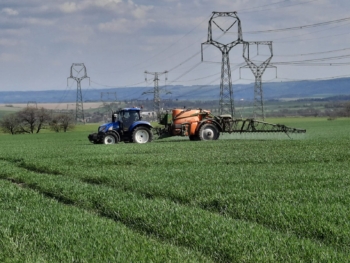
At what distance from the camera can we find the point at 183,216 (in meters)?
11.0

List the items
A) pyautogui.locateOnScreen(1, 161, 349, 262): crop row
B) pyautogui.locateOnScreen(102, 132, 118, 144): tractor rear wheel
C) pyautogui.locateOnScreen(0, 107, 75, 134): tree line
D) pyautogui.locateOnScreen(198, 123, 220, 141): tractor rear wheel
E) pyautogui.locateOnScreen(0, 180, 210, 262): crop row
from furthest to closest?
pyautogui.locateOnScreen(0, 107, 75, 134): tree line → pyautogui.locateOnScreen(198, 123, 220, 141): tractor rear wheel → pyautogui.locateOnScreen(102, 132, 118, 144): tractor rear wheel → pyautogui.locateOnScreen(0, 180, 210, 262): crop row → pyautogui.locateOnScreen(1, 161, 349, 262): crop row

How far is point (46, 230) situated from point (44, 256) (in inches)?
67.0

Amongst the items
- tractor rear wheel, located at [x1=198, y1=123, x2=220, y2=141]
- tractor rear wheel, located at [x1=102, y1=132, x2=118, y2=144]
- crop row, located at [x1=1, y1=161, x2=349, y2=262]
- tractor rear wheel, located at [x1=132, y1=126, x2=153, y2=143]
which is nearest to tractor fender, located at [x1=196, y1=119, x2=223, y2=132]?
tractor rear wheel, located at [x1=198, y1=123, x2=220, y2=141]

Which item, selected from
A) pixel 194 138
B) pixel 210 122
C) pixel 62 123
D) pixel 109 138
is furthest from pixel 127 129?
pixel 62 123

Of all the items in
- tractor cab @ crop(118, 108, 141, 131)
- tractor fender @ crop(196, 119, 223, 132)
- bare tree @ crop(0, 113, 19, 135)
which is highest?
tractor cab @ crop(118, 108, 141, 131)

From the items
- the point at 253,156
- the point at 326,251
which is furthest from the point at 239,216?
the point at 253,156

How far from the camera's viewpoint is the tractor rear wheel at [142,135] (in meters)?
38.3

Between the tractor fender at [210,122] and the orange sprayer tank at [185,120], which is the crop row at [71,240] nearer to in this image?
the orange sprayer tank at [185,120]

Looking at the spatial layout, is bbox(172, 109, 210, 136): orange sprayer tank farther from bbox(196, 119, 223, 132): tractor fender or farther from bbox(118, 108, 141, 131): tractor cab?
bbox(118, 108, 141, 131): tractor cab

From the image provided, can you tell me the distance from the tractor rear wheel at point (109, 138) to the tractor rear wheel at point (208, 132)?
575 cm

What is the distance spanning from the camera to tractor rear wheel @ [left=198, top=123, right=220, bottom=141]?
39.1 metres

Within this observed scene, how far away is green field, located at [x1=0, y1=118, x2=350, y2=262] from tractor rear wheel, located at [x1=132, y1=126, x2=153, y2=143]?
17.9 meters

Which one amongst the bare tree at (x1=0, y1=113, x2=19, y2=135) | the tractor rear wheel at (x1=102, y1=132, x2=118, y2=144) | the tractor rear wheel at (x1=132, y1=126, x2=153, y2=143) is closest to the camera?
the tractor rear wheel at (x1=132, y1=126, x2=153, y2=143)

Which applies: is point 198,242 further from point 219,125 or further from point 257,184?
point 219,125
